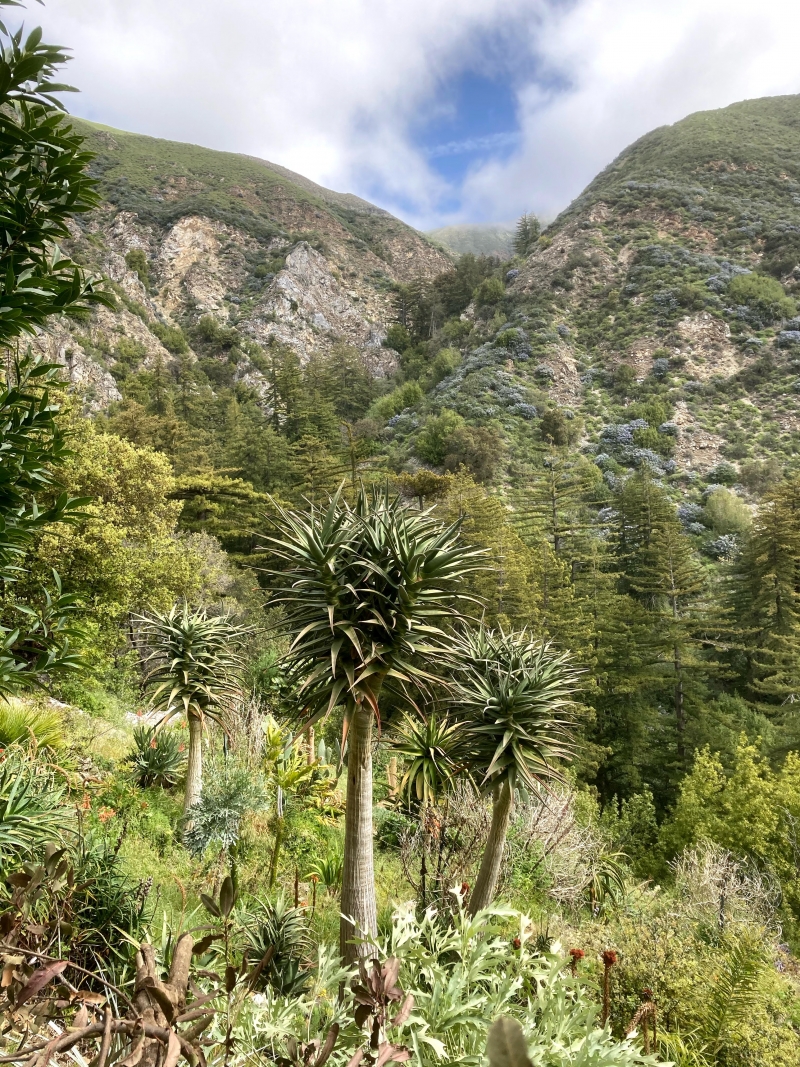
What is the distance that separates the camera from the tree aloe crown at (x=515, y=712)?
4867 mm

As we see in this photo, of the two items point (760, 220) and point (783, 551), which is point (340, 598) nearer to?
point (783, 551)

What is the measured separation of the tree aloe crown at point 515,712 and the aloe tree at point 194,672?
3050 millimetres

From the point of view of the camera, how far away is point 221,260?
65312 mm

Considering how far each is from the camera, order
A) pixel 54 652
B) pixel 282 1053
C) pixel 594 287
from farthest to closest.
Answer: pixel 594 287, pixel 54 652, pixel 282 1053

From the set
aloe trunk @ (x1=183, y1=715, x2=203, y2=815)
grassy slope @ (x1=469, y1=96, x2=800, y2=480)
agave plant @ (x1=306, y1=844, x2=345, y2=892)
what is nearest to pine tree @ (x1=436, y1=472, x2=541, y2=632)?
agave plant @ (x1=306, y1=844, x2=345, y2=892)

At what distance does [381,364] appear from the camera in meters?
63.8

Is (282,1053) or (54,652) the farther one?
(54,652)

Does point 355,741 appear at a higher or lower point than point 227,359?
lower

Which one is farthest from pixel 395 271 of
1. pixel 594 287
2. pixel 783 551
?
pixel 783 551

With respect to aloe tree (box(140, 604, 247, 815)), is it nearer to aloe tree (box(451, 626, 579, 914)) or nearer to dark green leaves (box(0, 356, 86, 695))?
aloe tree (box(451, 626, 579, 914))

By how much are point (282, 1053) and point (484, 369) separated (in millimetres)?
40147

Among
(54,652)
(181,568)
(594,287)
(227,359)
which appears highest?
(594,287)

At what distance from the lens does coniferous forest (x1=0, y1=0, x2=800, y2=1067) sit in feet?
7.11

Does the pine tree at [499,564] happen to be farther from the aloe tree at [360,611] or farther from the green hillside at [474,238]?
the green hillside at [474,238]
